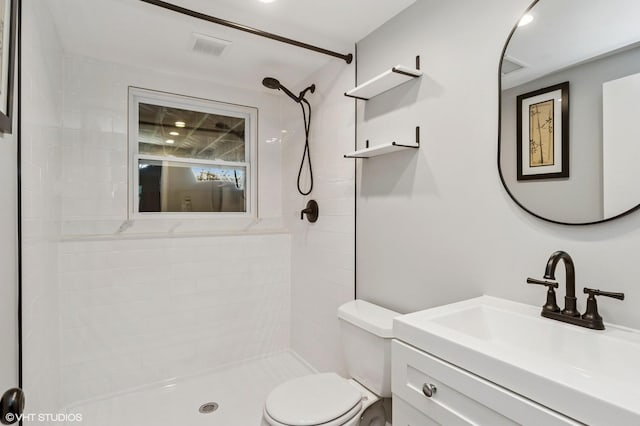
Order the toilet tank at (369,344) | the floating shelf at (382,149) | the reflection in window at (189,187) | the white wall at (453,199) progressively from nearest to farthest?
the white wall at (453,199) < the toilet tank at (369,344) < the floating shelf at (382,149) < the reflection in window at (189,187)

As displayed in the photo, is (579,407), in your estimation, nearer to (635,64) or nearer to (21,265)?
A: (635,64)

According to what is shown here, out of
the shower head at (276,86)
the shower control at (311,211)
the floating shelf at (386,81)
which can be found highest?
the shower head at (276,86)

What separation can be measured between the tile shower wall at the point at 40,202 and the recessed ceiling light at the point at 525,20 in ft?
6.15

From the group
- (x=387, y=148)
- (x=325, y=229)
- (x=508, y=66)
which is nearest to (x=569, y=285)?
→ (x=508, y=66)

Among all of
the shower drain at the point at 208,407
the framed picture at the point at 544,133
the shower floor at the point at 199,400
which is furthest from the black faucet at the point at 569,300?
the shower drain at the point at 208,407

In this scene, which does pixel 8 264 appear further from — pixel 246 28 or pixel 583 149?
pixel 583 149

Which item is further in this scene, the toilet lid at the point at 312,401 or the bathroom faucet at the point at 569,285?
the toilet lid at the point at 312,401

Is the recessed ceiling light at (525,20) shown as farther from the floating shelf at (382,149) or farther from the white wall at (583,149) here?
the floating shelf at (382,149)

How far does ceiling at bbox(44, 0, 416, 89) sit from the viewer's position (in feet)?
5.83

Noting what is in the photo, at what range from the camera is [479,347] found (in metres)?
0.92

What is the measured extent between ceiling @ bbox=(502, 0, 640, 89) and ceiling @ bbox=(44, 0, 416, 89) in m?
0.70

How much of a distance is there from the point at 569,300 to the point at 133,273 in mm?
2445

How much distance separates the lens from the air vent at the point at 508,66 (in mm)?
1332

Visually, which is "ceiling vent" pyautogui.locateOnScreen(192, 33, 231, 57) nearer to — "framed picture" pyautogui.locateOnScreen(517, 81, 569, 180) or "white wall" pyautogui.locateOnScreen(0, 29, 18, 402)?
"white wall" pyautogui.locateOnScreen(0, 29, 18, 402)
